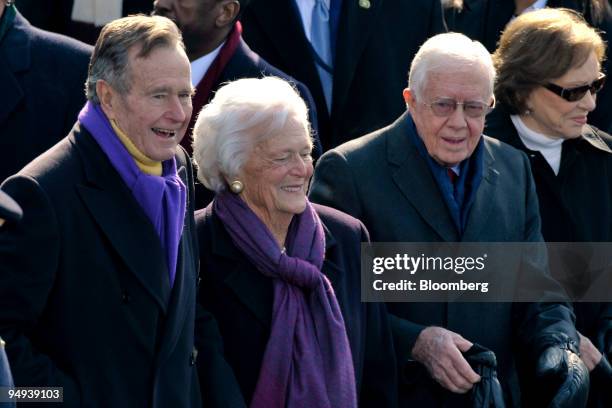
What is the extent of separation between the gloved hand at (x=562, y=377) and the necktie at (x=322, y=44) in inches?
66.5

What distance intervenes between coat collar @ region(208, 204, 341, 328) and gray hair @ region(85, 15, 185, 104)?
2.53 ft

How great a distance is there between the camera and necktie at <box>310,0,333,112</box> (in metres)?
6.69

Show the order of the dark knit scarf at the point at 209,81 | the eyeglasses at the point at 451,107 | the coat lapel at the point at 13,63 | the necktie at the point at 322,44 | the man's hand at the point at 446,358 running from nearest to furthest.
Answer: the coat lapel at the point at 13,63, the man's hand at the point at 446,358, the eyeglasses at the point at 451,107, the dark knit scarf at the point at 209,81, the necktie at the point at 322,44

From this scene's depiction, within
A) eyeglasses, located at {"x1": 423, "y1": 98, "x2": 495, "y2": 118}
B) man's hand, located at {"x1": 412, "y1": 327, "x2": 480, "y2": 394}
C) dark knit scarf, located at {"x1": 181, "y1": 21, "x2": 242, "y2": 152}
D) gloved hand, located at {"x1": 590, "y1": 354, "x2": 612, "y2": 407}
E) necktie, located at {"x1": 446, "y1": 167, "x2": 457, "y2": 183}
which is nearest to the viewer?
man's hand, located at {"x1": 412, "y1": 327, "x2": 480, "y2": 394}

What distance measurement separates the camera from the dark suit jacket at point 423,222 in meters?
5.67

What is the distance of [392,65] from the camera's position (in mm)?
6723

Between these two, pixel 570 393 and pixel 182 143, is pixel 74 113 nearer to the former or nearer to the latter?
pixel 182 143

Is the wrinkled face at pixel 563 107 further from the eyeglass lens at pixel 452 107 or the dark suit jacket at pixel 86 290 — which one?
the dark suit jacket at pixel 86 290

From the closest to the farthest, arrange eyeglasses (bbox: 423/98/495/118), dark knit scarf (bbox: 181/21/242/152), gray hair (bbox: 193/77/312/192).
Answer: gray hair (bbox: 193/77/312/192) → eyeglasses (bbox: 423/98/495/118) → dark knit scarf (bbox: 181/21/242/152)

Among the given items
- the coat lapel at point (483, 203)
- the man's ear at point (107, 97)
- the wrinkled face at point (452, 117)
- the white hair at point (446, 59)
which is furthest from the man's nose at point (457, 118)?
the man's ear at point (107, 97)

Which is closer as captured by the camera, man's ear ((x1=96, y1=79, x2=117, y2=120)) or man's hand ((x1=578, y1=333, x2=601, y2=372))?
man's ear ((x1=96, y1=79, x2=117, y2=120))

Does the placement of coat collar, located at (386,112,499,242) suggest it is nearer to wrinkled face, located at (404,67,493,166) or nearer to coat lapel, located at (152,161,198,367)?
wrinkled face, located at (404,67,493,166)

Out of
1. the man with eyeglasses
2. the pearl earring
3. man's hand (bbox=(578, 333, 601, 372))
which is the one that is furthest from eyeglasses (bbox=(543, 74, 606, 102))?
the pearl earring

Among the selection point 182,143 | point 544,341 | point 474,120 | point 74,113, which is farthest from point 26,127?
point 544,341
